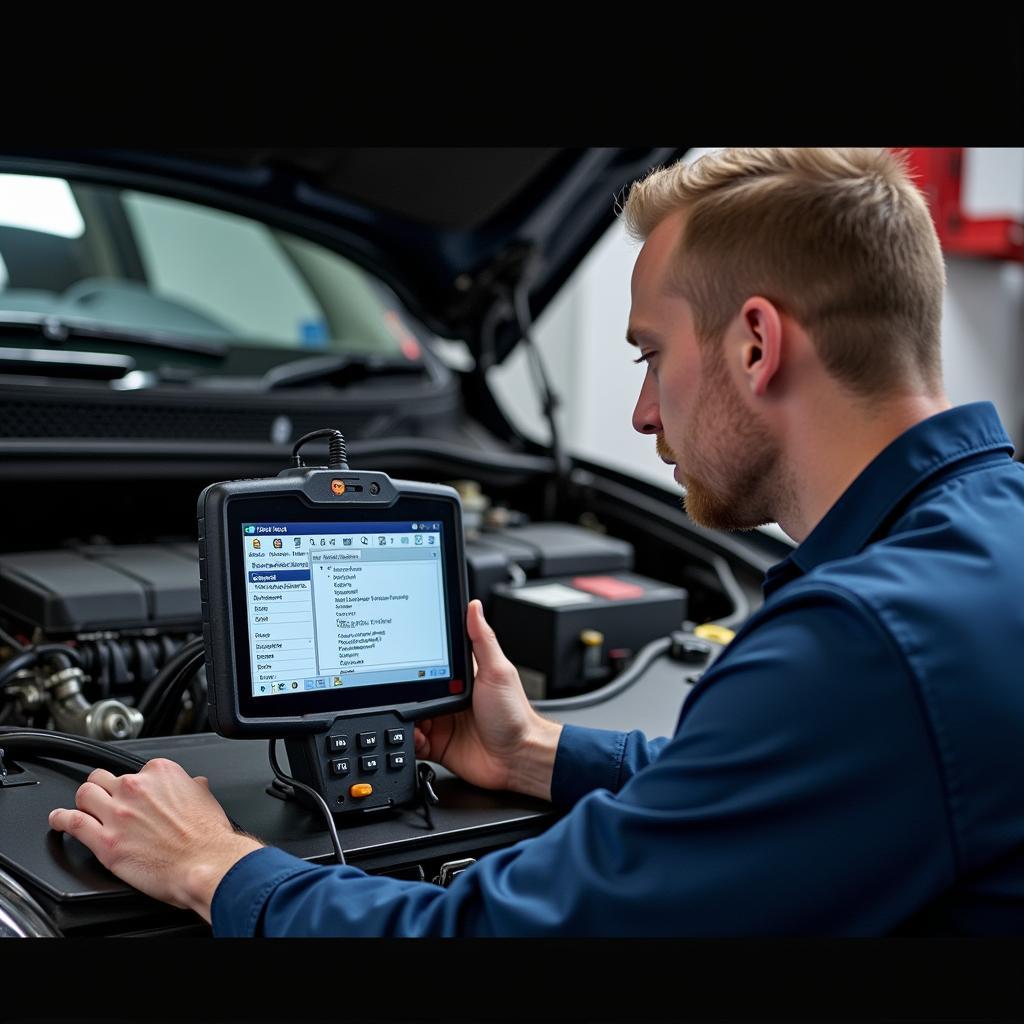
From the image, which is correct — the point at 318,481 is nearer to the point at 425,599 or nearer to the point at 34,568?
the point at 425,599

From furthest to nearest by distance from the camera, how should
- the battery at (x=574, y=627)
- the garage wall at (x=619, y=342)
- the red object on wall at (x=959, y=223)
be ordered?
the red object on wall at (x=959, y=223) → the garage wall at (x=619, y=342) → the battery at (x=574, y=627)

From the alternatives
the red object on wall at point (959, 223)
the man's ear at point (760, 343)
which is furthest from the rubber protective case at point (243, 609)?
the red object on wall at point (959, 223)

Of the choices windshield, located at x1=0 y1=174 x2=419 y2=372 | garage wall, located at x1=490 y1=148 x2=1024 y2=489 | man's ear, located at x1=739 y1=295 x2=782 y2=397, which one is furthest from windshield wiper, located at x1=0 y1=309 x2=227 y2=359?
garage wall, located at x1=490 y1=148 x2=1024 y2=489

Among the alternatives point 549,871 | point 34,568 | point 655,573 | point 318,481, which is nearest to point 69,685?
point 34,568

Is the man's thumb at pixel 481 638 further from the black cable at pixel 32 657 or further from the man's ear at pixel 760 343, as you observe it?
the black cable at pixel 32 657

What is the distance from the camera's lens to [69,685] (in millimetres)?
1224

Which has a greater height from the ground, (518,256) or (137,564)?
(518,256)

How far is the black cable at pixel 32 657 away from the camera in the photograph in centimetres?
118

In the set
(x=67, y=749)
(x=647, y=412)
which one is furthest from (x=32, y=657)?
(x=647, y=412)

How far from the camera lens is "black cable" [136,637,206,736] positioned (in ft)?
3.78

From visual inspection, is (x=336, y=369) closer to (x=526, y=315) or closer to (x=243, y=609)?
(x=526, y=315)

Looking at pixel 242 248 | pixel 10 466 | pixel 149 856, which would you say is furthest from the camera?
pixel 242 248

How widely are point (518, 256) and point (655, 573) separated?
0.59 meters

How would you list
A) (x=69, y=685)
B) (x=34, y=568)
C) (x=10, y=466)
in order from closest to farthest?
(x=69, y=685) < (x=34, y=568) < (x=10, y=466)
